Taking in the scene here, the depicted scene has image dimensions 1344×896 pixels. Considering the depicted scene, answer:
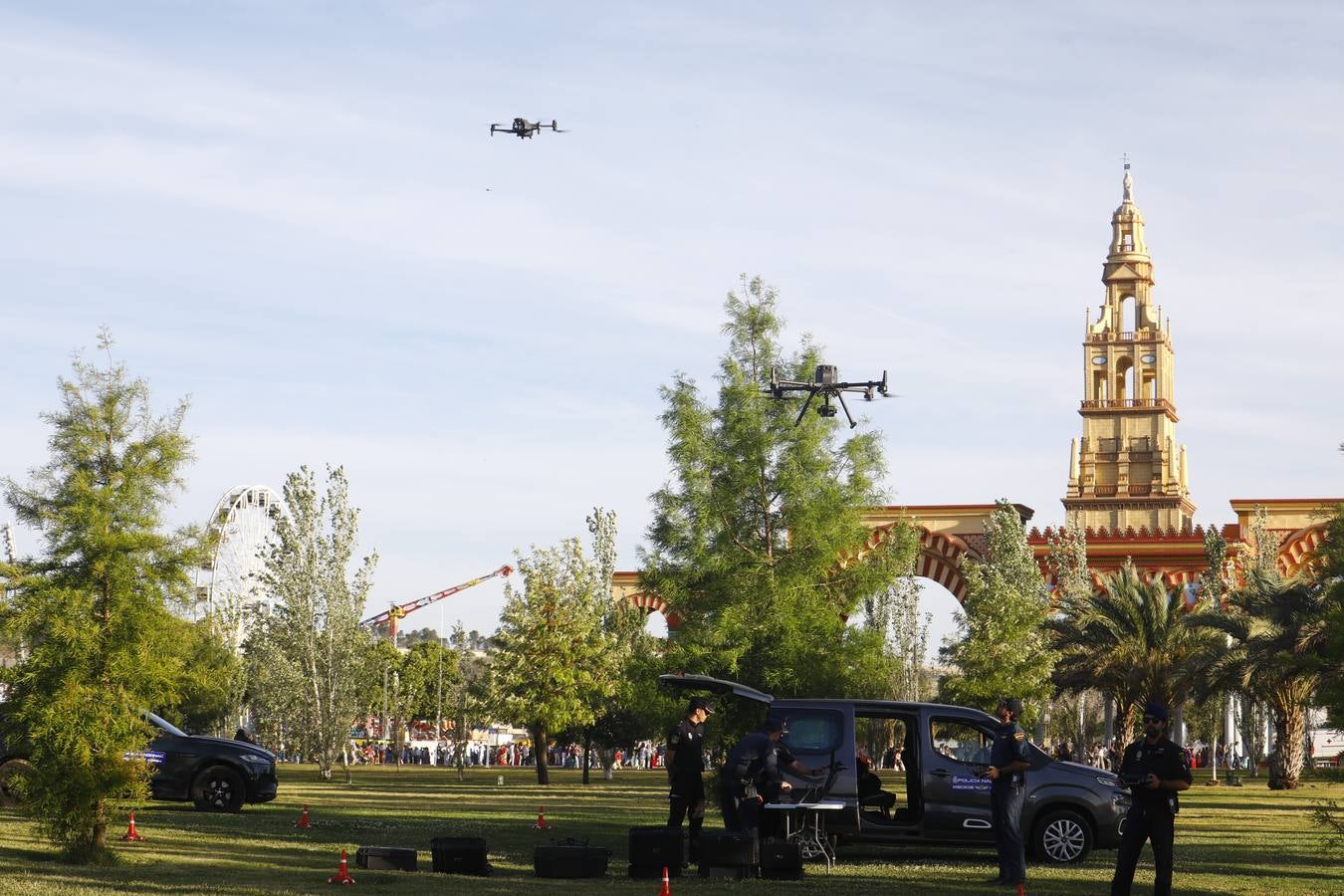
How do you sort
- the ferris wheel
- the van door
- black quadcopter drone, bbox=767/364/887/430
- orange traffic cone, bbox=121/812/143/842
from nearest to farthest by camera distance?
the van door → orange traffic cone, bbox=121/812/143/842 → black quadcopter drone, bbox=767/364/887/430 → the ferris wheel

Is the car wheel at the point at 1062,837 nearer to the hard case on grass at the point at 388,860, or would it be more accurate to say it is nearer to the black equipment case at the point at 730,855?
the black equipment case at the point at 730,855

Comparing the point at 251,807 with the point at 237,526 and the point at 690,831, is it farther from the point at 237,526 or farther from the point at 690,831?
the point at 237,526

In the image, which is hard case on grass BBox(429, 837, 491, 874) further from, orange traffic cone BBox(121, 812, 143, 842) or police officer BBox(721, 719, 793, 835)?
orange traffic cone BBox(121, 812, 143, 842)

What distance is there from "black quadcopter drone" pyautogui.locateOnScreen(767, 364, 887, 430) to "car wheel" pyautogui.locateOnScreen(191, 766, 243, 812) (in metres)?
14.9

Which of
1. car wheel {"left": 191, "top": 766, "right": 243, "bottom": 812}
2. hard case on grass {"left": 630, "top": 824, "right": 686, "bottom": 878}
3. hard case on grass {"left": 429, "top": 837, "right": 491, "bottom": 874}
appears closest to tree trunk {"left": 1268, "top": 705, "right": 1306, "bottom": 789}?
car wheel {"left": 191, "top": 766, "right": 243, "bottom": 812}

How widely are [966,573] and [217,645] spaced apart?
103ft

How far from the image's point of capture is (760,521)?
3862cm

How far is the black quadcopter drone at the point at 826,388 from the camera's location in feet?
116

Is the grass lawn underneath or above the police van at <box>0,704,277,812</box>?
underneath

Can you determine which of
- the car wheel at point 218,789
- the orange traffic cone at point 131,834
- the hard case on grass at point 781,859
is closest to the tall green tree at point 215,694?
the car wheel at point 218,789

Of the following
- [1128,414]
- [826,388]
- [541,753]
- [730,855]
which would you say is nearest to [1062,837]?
[730,855]

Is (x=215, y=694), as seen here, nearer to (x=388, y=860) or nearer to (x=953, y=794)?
(x=388, y=860)

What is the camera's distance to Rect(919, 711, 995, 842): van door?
18203 mm

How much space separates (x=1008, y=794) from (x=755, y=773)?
251 cm
